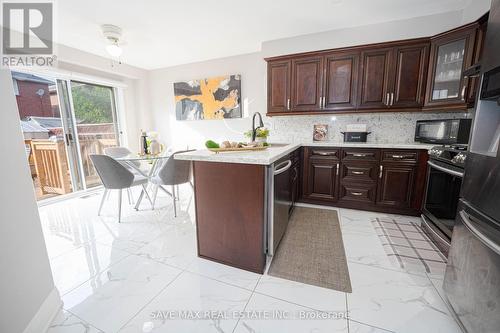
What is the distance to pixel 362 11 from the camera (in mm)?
2557

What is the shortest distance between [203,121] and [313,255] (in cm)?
337

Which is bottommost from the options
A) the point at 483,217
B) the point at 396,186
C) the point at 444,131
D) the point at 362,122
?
the point at 396,186

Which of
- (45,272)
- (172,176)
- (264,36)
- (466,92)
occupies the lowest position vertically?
(45,272)

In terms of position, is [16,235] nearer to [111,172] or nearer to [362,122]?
[111,172]

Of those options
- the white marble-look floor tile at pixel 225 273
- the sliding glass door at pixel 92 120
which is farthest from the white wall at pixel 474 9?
the sliding glass door at pixel 92 120

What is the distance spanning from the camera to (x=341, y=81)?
9.52 feet

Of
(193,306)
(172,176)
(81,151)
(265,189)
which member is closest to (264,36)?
(172,176)

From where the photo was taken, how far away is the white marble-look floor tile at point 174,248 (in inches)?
73.8

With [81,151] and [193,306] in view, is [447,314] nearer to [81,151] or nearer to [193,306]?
[193,306]

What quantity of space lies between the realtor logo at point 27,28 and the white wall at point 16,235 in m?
1.99

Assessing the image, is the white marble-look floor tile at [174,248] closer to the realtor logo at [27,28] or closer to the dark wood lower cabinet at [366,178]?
the dark wood lower cabinet at [366,178]

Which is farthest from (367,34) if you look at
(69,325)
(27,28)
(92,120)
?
(92,120)

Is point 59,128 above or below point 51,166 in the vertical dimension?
above

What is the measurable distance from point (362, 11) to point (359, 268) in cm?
291
